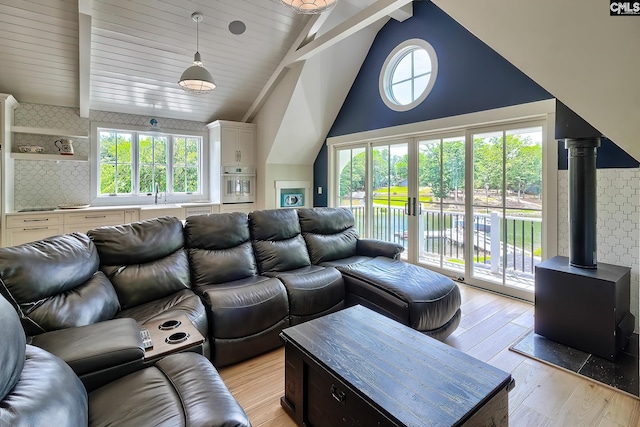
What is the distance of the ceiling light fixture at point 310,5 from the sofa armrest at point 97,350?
2280mm

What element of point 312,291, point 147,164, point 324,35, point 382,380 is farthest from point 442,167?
point 147,164

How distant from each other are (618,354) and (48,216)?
6.20 metres

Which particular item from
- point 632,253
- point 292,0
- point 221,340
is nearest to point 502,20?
point 292,0

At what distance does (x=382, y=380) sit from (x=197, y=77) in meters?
3.26

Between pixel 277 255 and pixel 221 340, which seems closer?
pixel 221 340

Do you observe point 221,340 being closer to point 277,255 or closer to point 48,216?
point 277,255

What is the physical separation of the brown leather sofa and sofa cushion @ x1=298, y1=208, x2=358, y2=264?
6.20ft

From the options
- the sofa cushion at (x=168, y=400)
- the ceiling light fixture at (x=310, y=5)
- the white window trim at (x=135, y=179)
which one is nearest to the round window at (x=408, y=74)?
the ceiling light fixture at (x=310, y=5)

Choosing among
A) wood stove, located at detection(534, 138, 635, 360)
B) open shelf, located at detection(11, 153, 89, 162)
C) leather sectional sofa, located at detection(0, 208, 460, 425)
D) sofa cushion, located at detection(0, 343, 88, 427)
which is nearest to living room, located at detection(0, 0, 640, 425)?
open shelf, located at detection(11, 153, 89, 162)

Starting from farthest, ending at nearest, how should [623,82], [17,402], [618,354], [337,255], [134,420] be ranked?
1. [337,255]
2. [618,354]
3. [623,82]
4. [134,420]
5. [17,402]

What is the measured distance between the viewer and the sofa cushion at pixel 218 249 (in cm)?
252

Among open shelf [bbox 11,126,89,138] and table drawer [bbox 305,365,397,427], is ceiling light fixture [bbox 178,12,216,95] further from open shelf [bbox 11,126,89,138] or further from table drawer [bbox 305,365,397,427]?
table drawer [bbox 305,365,397,427]

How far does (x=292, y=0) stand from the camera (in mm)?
2182

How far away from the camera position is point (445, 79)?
3.89 metres
